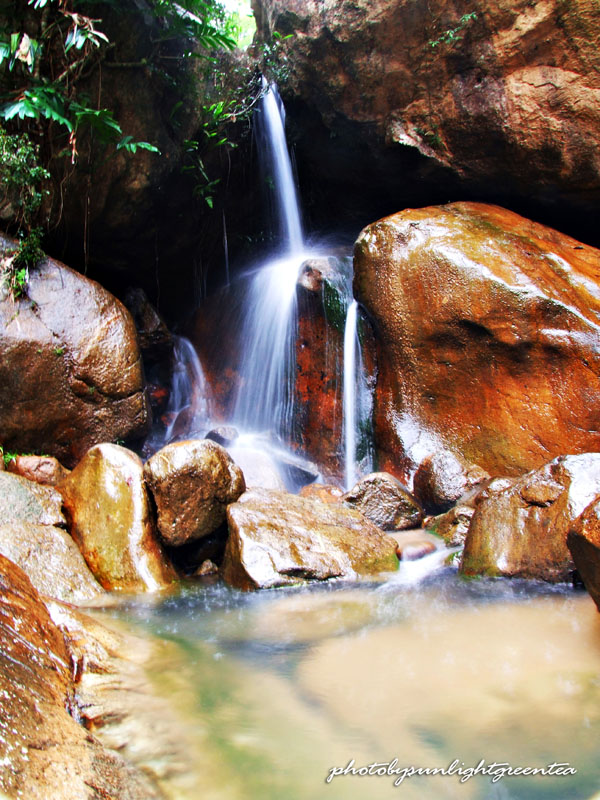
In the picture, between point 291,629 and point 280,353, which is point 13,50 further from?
point 291,629

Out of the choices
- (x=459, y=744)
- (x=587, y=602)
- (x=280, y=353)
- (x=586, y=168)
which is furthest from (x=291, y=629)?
(x=586, y=168)

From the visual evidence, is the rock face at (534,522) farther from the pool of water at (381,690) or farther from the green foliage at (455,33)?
the green foliage at (455,33)

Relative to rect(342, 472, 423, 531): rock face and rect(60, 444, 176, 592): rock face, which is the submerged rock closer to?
rect(60, 444, 176, 592): rock face

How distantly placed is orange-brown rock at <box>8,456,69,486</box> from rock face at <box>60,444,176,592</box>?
0.68 m

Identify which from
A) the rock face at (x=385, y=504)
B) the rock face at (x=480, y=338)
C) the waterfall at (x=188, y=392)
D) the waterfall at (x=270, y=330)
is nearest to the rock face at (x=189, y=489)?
the rock face at (x=385, y=504)

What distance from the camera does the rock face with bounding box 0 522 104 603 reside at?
3965 mm

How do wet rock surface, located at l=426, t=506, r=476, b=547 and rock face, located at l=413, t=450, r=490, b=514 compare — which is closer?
wet rock surface, located at l=426, t=506, r=476, b=547

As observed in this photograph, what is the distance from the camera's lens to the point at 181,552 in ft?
15.9

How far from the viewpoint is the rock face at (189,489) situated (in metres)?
4.60

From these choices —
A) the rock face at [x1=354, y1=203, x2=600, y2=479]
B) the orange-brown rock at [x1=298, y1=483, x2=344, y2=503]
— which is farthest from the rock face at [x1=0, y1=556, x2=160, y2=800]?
the rock face at [x1=354, y1=203, x2=600, y2=479]

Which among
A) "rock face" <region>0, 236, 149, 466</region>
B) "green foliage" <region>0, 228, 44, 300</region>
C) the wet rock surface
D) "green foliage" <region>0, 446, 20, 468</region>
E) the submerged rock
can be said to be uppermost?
"green foliage" <region>0, 228, 44, 300</region>

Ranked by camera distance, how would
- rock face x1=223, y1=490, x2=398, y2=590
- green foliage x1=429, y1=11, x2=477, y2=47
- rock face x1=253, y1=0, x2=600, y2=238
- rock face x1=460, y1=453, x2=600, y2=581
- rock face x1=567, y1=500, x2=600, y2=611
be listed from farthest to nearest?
1. green foliage x1=429, y1=11, x2=477, y2=47
2. rock face x1=253, y1=0, x2=600, y2=238
3. rock face x1=223, y1=490, x2=398, y2=590
4. rock face x1=460, y1=453, x2=600, y2=581
5. rock face x1=567, y1=500, x2=600, y2=611

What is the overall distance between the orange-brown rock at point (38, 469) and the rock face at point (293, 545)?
2059 millimetres

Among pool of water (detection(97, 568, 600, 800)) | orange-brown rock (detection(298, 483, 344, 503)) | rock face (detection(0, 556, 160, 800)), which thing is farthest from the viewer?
orange-brown rock (detection(298, 483, 344, 503))
